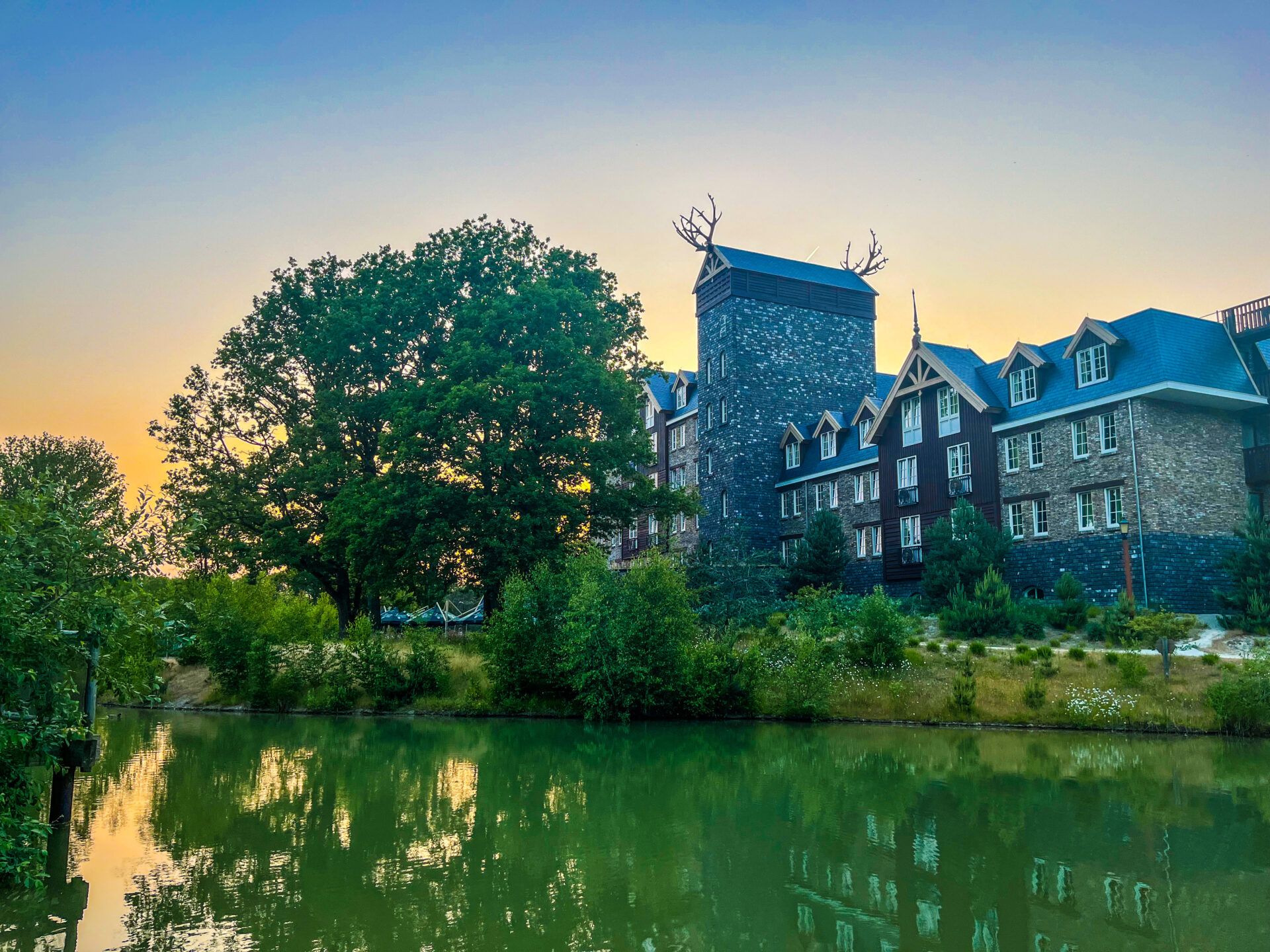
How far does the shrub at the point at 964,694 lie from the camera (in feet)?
87.5

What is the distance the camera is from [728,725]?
28.4 metres

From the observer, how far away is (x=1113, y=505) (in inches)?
1351

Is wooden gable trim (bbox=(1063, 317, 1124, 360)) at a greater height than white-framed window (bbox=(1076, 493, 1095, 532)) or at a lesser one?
greater

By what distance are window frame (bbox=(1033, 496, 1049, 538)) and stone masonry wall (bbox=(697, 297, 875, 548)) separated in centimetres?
1600

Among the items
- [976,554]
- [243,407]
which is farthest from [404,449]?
[976,554]

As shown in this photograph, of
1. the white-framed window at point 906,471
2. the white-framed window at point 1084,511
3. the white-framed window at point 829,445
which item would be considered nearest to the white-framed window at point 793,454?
the white-framed window at point 829,445

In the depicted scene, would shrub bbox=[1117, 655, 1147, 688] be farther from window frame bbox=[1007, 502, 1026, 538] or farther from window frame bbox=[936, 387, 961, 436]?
window frame bbox=[936, 387, 961, 436]

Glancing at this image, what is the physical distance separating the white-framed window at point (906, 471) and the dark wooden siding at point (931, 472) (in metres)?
0.17

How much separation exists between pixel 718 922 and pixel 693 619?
20.8 m

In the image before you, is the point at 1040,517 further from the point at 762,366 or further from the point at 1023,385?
the point at 762,366

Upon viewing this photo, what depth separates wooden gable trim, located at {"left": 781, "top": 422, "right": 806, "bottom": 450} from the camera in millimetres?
51750

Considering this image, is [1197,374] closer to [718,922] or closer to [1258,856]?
[1258,856]

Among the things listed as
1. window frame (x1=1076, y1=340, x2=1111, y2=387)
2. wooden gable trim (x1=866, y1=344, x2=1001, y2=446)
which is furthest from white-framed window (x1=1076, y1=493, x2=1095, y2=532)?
wooden gable trim (x1=866, y1=344, x2=1001, y2=446)

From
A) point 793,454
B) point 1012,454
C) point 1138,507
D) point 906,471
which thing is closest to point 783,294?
point 793,454
